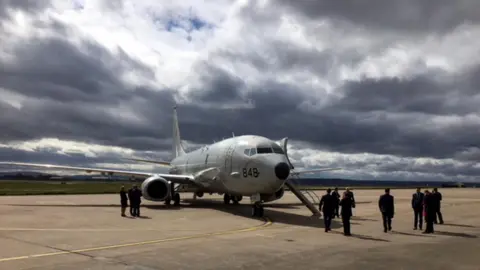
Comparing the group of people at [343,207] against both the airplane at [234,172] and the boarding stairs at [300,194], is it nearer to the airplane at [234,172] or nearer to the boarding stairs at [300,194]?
the airplane at [234,172]

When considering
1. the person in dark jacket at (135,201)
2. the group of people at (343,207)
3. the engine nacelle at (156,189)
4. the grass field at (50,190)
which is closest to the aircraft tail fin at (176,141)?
the grass field at (50,190)

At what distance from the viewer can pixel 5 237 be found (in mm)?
15250

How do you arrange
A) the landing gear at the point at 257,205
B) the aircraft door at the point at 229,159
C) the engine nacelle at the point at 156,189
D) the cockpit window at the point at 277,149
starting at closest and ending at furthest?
the landing gear at the point at 257,205
the cockpit window at the point at 277,149
the aircraft door at the point at 229,159
the engine nacelle at the point at 156,189

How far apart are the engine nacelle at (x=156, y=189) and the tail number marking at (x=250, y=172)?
9.14m

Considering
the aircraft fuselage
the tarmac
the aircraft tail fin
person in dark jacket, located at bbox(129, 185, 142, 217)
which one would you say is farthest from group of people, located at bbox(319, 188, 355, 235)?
the aircraft tail fin

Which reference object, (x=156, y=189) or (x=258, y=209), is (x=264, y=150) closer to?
(x=258, y=209)

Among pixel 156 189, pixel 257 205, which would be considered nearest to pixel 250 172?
pixel 257 205

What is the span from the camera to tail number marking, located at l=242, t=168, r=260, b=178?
22875mm

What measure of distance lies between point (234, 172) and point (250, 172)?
6.77ft

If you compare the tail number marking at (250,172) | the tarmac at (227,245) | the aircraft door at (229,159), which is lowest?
the tarmac at (227,245)

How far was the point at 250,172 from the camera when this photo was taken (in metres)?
23.4

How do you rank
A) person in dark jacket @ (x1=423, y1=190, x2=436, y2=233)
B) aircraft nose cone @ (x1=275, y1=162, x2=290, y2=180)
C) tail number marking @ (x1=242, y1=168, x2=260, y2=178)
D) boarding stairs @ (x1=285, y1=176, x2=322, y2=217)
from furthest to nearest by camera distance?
1. boarding stairs @ (x1=285, y1=176, x2=322, y2=217)
2. tail number marking @ (x1=242, y1=168, x2=260, y2=178)
3. aircraft nose cone @ (x1=275, y1=162, x2=290, y2=180)
4. person in dark jacket @ (x1=423, y1=190, x2=436, y2=233)

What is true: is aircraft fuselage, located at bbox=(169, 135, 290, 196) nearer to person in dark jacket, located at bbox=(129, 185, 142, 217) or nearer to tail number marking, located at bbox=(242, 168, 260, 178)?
tail number marking, located at bbox=(242, 168, 260, 178)

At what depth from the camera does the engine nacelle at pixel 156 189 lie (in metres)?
30.6
